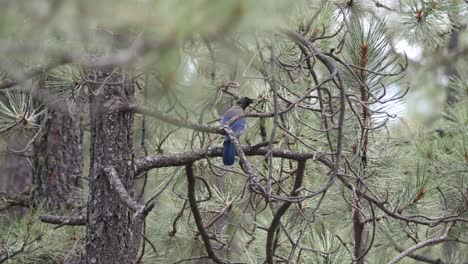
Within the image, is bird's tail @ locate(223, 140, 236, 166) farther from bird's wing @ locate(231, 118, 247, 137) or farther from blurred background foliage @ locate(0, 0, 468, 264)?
bird's wing @ locate(231, 118, 247, 137)

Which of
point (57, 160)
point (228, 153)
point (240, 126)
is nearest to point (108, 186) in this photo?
point (228, 153)

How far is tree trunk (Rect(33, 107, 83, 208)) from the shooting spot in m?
4.10

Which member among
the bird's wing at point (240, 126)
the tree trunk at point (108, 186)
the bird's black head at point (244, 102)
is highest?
the bird's black head at point (244, 102)

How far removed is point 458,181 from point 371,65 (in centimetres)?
77

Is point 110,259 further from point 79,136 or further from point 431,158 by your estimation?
point 431,158

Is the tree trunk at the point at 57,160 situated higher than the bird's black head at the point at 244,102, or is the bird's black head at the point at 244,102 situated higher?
the bird's black head at the point at 244,102

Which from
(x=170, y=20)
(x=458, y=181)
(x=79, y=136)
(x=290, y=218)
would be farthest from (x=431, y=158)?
(x=170, y=20)

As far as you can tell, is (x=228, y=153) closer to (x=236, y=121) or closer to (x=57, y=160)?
(x=236, y=121)

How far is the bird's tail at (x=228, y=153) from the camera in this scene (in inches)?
126

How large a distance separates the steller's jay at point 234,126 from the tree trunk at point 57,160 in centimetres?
94

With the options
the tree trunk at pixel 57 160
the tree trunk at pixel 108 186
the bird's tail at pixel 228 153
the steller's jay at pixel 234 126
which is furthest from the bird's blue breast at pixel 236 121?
the tree trunk at pixel 57 160

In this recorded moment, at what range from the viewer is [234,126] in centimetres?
346

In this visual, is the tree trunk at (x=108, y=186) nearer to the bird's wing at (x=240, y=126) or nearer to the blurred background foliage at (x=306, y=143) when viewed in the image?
the blurred background foliage at (x=306, y=143)

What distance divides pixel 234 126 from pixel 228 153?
254 mm
